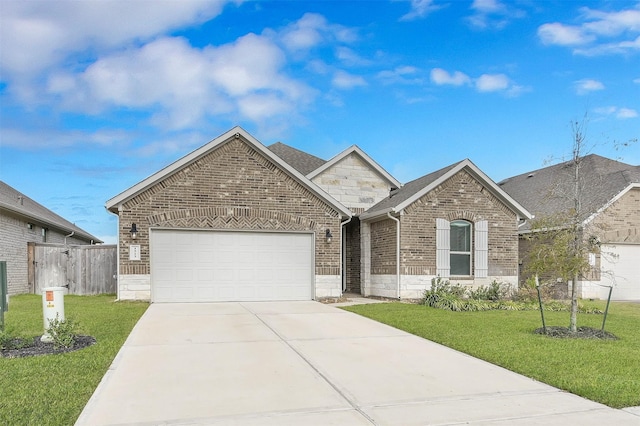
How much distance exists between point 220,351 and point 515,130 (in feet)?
39.4

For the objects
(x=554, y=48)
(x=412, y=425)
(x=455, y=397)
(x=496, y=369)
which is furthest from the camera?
(x=554, y=48)

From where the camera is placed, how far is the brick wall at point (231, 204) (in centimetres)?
1448

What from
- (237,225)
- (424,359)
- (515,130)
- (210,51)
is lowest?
(424,359)

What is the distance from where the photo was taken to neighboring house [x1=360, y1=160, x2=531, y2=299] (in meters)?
16.3

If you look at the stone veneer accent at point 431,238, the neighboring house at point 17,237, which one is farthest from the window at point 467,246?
the neighboring house at point 17,237

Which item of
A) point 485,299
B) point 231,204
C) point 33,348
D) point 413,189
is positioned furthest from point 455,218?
point 33,348

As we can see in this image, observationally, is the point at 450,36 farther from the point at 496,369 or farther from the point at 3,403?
the point at 3,403

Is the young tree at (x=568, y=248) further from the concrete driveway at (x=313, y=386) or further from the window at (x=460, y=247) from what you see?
the window at (x=460, y=247)

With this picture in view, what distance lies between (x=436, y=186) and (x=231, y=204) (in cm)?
684

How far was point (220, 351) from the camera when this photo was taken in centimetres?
770

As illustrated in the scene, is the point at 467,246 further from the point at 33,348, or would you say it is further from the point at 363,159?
the point at 33,348

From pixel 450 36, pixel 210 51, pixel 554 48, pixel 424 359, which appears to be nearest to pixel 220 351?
pixel 424 359

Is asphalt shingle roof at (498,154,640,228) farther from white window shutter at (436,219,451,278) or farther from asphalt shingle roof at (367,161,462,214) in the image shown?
asphalt shingle roof at (367,161,462,214)

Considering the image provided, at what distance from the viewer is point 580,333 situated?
947 cm
